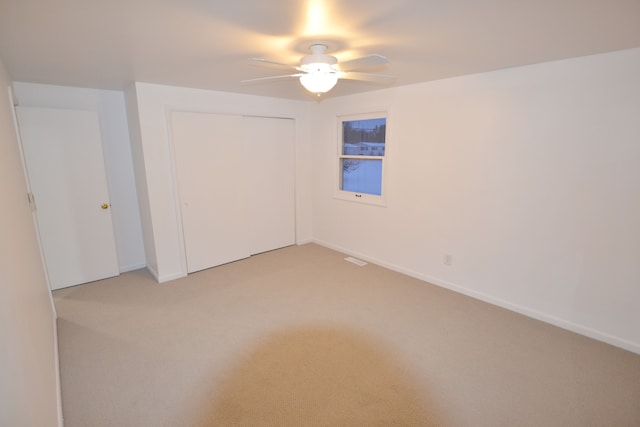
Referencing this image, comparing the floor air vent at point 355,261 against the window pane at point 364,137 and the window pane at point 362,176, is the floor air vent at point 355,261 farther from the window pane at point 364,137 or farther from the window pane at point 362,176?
the window pane at point 364,137

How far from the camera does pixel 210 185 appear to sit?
3.95m

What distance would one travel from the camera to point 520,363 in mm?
2301

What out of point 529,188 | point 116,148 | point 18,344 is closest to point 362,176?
point 529,188

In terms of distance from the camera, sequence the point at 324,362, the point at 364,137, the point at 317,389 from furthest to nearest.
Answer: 1. the point at 364,137
2. the point at 324,362
3. the point at 317,389

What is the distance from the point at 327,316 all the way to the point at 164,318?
1.57m

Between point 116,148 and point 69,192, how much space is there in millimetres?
733

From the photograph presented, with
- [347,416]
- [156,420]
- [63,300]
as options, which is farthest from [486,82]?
[63,300]

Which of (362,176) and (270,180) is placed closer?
(362,176)

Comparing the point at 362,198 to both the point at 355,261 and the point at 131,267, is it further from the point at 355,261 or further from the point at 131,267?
the point at 131,267

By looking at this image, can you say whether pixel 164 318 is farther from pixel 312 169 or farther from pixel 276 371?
pixel 312 169

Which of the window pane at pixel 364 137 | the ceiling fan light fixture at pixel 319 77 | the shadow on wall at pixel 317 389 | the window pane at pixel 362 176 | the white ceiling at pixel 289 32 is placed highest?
the white ceiling at pixel 289 32

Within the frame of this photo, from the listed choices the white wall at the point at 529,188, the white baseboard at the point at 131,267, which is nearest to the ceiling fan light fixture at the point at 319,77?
the white wall at the point at 529,188

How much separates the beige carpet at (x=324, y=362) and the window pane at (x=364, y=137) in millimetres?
1886

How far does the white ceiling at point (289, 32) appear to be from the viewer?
1.56 meters
